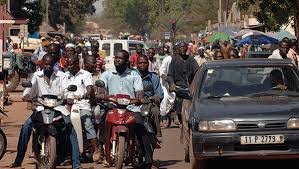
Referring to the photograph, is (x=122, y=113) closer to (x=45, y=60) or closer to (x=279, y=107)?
(x=45, y=60)

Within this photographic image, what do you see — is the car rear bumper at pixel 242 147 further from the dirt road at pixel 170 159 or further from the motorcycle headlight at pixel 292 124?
the dirt road at pixel 170 159

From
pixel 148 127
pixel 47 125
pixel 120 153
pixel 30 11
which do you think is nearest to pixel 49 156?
pixel 47 125

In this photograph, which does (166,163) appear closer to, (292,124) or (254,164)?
(254,164)

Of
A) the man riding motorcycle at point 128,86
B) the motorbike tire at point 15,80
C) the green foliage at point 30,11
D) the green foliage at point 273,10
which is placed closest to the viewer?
the man riding motorcycle at point 128,86

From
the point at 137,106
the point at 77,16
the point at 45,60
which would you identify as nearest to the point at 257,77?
the point at 137,106

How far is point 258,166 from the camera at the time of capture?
11031mm

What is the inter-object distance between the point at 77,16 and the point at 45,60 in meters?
75.5

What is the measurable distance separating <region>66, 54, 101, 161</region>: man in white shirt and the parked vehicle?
1573 mm

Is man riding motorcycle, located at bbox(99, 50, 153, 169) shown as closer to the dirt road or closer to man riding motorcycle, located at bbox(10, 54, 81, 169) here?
man riding motorcycle, located at bbox(10, 54, 81, 169)

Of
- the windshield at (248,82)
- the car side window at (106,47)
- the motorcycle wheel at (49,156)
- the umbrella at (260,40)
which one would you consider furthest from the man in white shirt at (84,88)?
the umbrella at (260,40)

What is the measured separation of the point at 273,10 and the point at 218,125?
14.1 metres

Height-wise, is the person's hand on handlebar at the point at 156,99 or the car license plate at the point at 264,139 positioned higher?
the person's hand on handlebar at the point at 156,99

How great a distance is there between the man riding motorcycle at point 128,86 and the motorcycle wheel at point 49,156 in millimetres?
885

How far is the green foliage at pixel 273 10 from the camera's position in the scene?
22.8m
